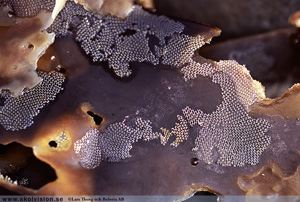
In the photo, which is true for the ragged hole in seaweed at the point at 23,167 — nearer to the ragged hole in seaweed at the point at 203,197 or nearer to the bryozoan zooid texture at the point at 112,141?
the bryozoan zooid texture at the point at 112,141

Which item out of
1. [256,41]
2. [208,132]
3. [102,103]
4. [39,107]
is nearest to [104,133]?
[102,103]

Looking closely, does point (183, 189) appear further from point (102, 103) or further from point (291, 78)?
point (291, 78)

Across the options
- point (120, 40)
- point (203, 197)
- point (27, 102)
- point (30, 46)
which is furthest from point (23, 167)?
point (203, 197)

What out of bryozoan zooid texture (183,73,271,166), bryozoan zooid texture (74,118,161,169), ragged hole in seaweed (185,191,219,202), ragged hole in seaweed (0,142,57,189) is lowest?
ragged hole in seaweed (185,191,219,202)

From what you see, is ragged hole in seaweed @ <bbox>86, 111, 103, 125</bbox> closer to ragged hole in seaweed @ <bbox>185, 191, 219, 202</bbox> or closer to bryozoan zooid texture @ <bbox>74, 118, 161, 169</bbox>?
bryozoan zooid texture @ <bbox>74, 118, 161, 169</bbox>

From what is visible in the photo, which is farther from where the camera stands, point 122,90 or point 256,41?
point 256,41

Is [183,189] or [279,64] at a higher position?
[279,64]

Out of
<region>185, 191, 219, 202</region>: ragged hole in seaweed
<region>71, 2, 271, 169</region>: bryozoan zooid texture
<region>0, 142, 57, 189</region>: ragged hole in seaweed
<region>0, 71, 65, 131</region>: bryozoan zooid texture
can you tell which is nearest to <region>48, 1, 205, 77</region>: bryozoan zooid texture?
<region>71, 2, 271, 169</region>: bryozoan zooid texture
